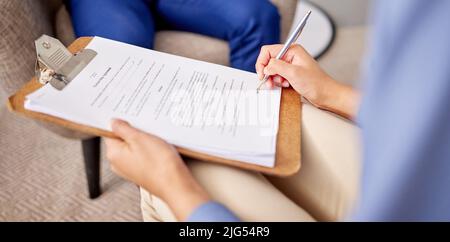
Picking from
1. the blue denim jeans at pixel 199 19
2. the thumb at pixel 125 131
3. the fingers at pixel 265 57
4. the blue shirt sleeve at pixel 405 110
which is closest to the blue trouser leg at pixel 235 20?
the blue denim jeans at pixel 199 19

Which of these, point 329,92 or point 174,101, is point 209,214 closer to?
point 174,101

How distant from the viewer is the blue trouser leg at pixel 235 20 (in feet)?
2.63

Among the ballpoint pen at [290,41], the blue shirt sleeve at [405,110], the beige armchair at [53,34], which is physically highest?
the blue shirt sleeve at [405,110]

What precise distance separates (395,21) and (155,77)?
13.1 inches

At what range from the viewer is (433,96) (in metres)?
0.23

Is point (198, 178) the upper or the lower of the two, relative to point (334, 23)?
upper

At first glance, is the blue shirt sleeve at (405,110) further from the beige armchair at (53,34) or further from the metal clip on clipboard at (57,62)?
the beige armchair at (53,34)

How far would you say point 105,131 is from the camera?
0.40 metres

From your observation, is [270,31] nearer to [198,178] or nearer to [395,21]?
[198,178]

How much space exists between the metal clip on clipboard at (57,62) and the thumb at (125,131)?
3.7 inches

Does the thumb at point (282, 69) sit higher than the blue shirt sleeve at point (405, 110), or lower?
lower

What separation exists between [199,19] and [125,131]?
50 cm

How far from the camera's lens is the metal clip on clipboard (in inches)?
17.7
